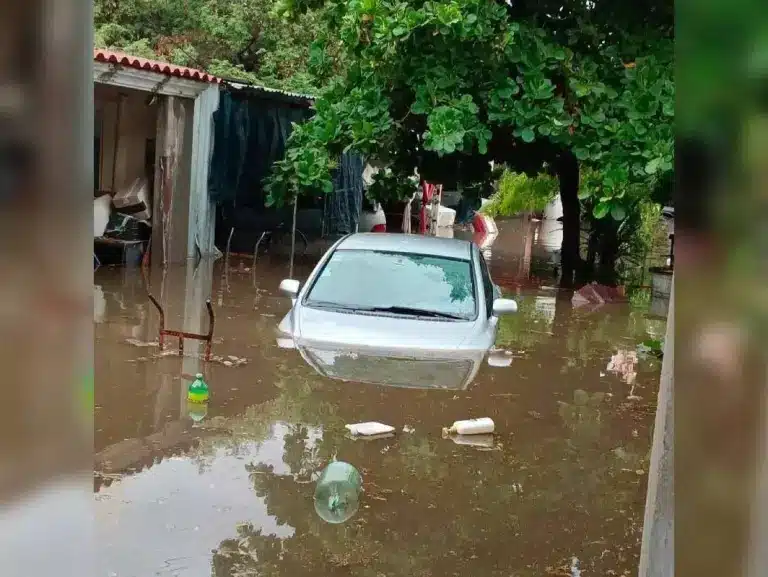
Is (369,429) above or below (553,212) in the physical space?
above

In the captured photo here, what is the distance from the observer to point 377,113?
12.7 meters

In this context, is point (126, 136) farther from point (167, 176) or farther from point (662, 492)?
point (662, 492)

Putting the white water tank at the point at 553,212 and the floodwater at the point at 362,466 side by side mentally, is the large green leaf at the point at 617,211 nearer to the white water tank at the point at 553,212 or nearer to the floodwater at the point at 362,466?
the floodwater at the point at 362,466

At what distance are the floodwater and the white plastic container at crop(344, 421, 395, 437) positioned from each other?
0.28ft

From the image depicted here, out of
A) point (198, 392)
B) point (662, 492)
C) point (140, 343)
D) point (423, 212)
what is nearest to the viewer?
point (662, 492)

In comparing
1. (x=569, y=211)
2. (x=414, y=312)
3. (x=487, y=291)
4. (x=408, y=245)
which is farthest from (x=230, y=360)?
(x=569, y=211)

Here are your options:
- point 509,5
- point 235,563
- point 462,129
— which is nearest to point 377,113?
point 462,129

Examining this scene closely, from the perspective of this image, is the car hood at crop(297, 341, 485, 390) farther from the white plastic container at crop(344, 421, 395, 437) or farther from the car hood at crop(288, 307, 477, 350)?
the white plastic container at crop(344, 421, 395, 437)

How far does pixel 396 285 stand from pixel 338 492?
2885 mm

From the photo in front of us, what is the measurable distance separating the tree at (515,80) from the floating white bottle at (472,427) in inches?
211

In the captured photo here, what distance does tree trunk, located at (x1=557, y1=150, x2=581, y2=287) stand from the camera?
15.4 metres

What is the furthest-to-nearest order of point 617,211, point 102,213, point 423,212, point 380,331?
point 423,212, point 102,213, point 617,211, point 380,331

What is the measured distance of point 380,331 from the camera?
22.9 feet

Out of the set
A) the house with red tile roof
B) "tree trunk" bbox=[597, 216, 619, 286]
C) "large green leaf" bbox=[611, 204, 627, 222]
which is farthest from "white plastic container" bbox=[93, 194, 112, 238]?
"tree trunk" bbox=[597, 216, 619, 286]
